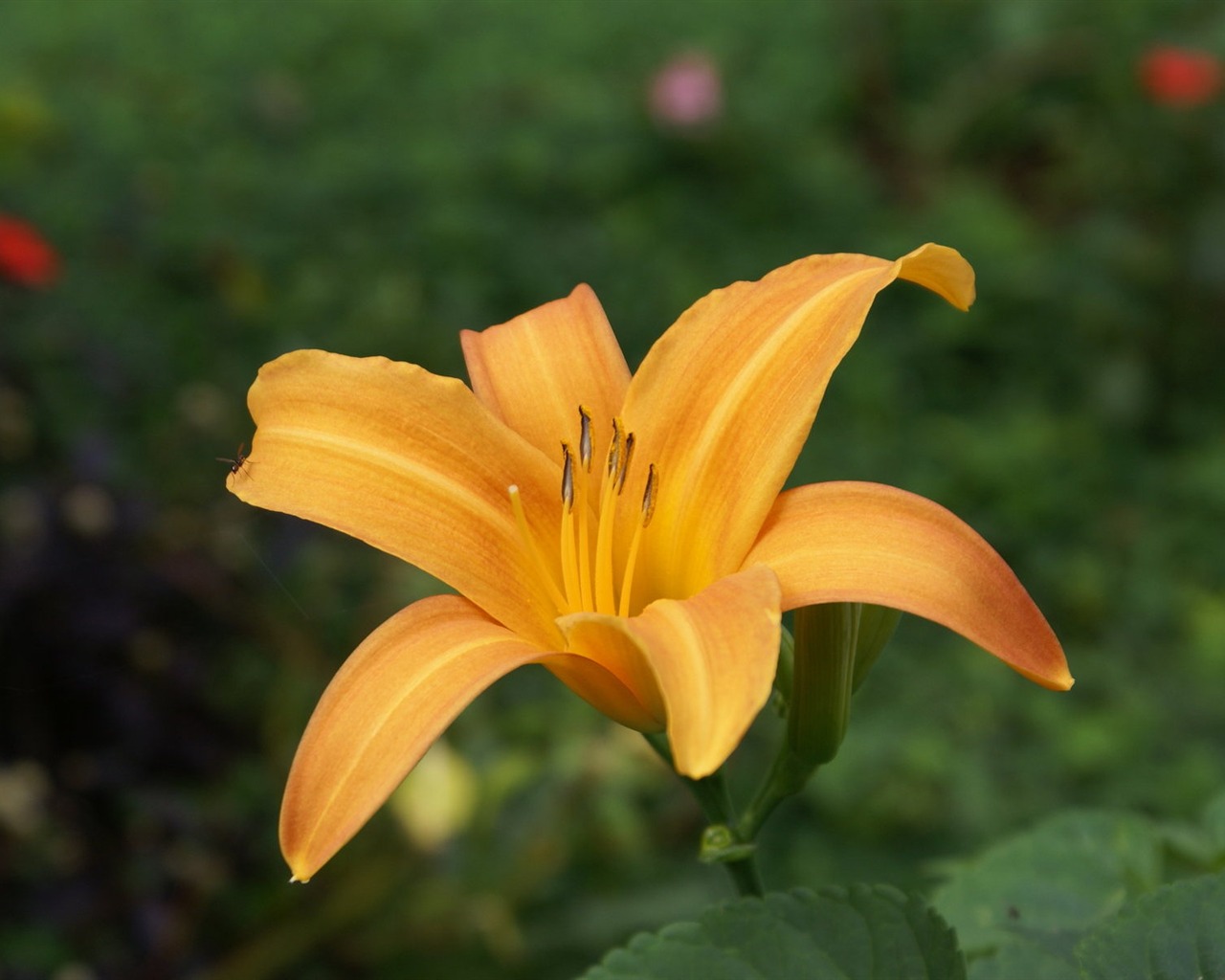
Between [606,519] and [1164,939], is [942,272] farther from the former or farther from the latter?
[1164,939]

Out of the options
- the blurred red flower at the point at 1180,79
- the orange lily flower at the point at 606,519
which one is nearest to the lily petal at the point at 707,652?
the orange lily flower at the point at 606,519

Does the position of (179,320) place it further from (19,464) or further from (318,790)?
(318,790)

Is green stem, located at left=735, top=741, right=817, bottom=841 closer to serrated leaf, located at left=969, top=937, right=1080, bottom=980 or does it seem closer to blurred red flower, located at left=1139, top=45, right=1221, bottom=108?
serrated leaf, located at left=969, top=937, right=1080, bottom=980

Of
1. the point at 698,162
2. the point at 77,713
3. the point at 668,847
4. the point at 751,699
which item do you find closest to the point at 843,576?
the point at 751,699

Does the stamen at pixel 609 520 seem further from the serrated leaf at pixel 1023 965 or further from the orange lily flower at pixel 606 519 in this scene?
the serrated leaf at pixel 1023 965

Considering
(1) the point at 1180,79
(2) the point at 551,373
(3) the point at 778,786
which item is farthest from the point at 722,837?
(1) the point at 1180,79
